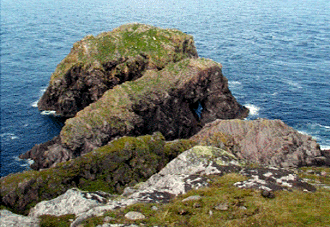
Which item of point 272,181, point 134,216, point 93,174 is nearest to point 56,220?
point 134,216

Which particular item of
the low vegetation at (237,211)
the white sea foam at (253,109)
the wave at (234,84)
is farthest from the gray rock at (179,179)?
the wave at (234,84)

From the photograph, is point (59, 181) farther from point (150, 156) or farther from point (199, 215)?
point (199, 215)

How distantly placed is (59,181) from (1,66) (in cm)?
10103

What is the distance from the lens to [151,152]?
1507 inches

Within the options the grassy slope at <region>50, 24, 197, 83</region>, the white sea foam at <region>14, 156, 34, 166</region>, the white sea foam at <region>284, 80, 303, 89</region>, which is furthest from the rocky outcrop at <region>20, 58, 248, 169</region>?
the white sea foam at <region>284, 80, 303, 89</region>

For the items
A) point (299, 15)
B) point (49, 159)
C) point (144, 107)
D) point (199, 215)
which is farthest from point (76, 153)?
point (299, 15)

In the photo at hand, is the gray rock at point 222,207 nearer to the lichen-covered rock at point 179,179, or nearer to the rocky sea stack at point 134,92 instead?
the lichen-covered rock at point 179,179

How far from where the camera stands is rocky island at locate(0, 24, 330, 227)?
66.7 feet

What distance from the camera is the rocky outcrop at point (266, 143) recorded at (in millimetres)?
43125

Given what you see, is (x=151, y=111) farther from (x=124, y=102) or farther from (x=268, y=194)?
(x=268, y=194)

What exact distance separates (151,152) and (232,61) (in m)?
88.6

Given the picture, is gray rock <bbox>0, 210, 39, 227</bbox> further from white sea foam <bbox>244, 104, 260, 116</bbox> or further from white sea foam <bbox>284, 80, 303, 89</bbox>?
white sea foam <bbox>284, 80, 303, 89</bbox>

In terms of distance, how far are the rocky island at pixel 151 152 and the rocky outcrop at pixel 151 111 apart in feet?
0.83

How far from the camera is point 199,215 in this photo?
60.1 feet
